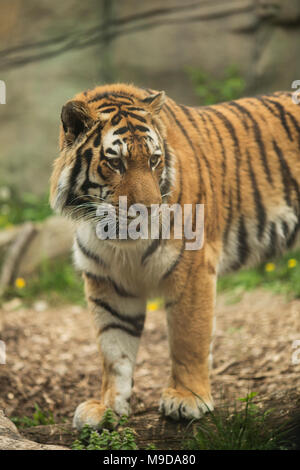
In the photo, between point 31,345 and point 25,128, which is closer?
point 31,345

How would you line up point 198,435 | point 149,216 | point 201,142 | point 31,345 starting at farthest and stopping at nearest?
point 31,345, point 201,142, point 149,216, point 198,435

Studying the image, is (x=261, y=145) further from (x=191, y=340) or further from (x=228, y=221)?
(x=191, y=340)

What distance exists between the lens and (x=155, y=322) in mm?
5371

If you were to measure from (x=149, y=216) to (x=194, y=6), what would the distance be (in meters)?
5.35

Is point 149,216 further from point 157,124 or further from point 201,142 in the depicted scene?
point 201,142

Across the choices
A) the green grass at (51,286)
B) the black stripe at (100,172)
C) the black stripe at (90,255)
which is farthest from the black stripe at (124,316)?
the green grass at (51,286)

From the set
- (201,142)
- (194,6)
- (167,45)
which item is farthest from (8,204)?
(201,142)

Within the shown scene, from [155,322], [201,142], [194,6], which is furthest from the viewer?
[194,6]

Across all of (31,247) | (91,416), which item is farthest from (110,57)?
(91,416)

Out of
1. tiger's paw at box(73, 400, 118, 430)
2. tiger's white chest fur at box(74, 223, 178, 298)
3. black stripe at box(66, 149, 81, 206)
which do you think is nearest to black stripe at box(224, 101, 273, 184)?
tiger's white chest fur at box(74, 223, 178, 298)

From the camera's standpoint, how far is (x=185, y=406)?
287 cm

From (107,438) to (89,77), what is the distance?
5857 millimetres

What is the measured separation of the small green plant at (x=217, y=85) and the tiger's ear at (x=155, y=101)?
4.04 metres

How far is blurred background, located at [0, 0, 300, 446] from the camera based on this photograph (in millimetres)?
5742
